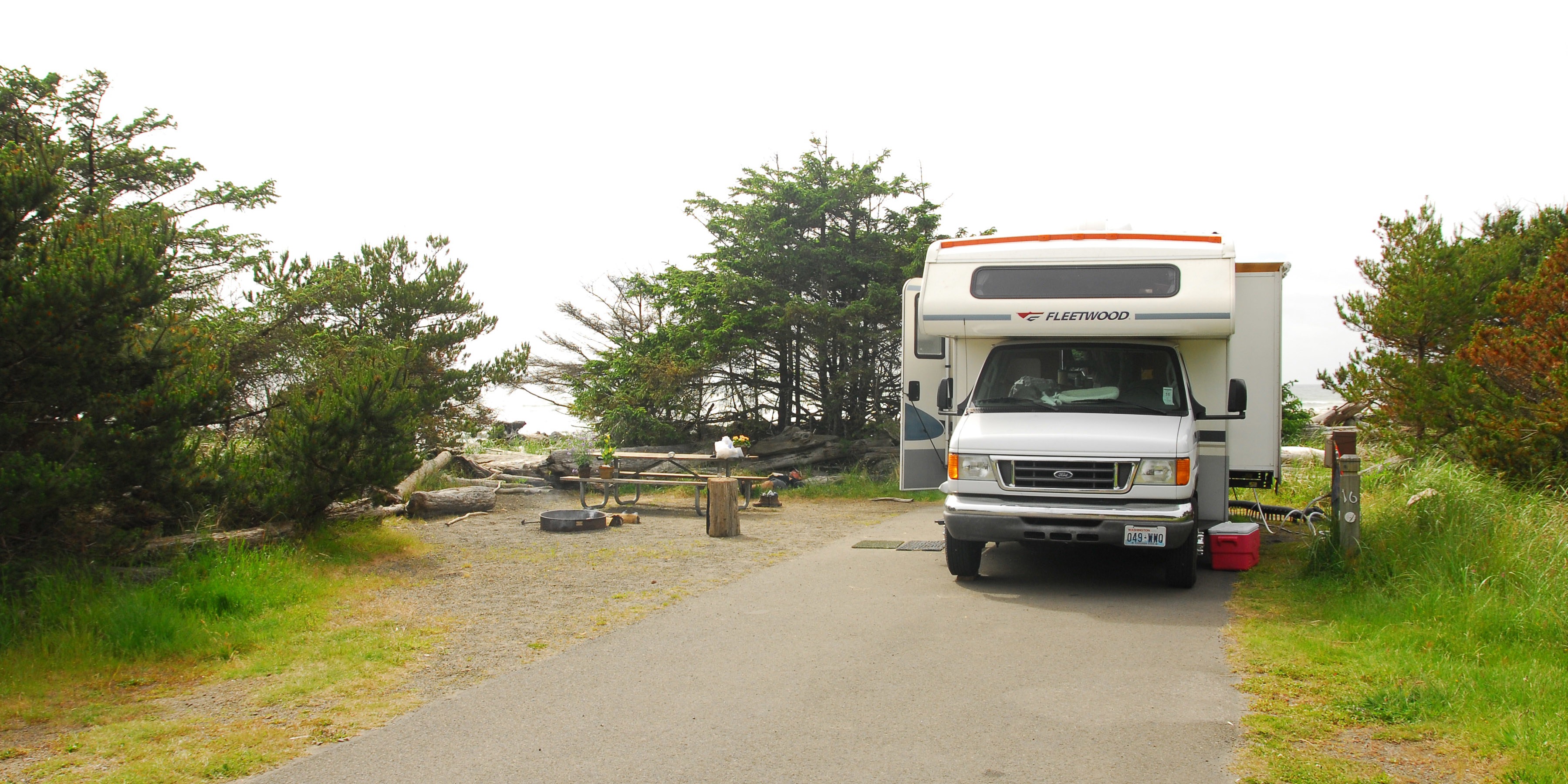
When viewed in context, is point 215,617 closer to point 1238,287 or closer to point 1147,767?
point 1147,767

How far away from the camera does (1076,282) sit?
915cm

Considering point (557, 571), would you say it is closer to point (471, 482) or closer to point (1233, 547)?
point (1233, 547)

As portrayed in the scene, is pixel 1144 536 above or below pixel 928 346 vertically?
below

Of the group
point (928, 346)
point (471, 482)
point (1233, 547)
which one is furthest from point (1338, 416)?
point (471, 482)

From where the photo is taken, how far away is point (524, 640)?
715 cm

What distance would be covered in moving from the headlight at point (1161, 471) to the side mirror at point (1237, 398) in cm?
108

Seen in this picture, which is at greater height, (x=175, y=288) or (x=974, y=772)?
(x=175, y=288)

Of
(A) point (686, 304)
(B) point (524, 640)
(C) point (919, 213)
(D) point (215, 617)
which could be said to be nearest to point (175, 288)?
(D) point (215, 617)

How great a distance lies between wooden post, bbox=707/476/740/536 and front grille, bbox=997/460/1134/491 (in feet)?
16.7

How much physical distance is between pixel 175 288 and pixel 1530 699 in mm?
9741

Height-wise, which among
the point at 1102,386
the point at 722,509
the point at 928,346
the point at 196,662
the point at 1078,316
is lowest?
→ the point at 196,662

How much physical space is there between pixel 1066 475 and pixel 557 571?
16.5ft

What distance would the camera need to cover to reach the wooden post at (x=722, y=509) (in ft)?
42.5

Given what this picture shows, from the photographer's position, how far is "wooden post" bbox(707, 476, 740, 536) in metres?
12.9
